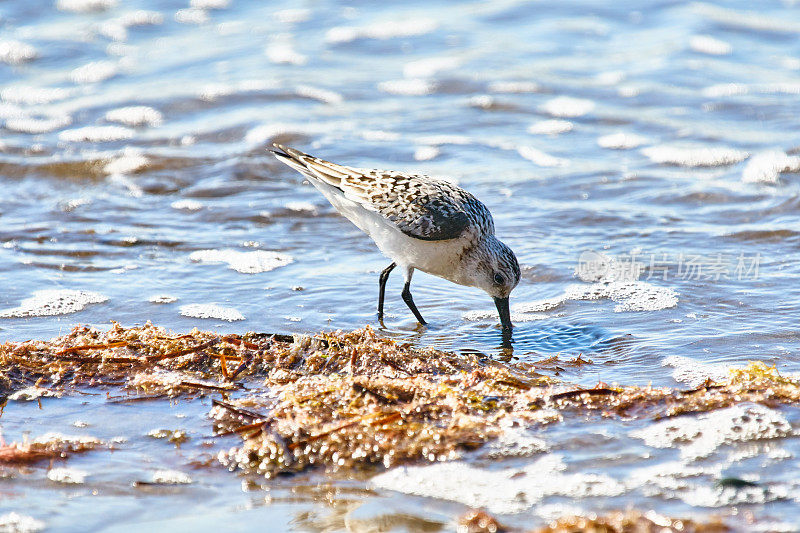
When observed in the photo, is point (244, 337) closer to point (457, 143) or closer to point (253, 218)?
point (253, 218)

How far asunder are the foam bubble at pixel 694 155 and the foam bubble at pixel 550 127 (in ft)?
3.27

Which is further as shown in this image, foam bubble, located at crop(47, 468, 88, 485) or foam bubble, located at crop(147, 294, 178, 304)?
foam bubble, located at crop(147, 294, 178, 304)

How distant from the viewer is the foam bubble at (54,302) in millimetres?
5930

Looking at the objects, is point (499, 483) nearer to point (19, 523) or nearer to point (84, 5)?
point (19, 523)

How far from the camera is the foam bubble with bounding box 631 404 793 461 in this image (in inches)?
147

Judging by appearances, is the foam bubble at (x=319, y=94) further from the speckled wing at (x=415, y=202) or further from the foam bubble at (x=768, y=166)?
the speckled wing at (x=415, y=202)

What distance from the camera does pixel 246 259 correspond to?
284 inches

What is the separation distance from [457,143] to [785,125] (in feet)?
11.5

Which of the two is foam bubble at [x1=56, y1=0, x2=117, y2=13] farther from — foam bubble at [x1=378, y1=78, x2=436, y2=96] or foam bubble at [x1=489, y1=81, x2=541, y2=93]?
foam bubble at [x1=489, y1=81, x2=541, y2=93]

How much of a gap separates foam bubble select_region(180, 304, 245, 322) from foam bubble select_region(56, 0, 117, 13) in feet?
32.6

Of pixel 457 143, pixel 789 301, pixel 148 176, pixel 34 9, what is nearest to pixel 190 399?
pixel 789 301

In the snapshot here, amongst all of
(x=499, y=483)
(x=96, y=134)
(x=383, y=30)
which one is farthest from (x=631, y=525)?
(x=383, y=30)

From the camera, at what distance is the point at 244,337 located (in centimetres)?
504

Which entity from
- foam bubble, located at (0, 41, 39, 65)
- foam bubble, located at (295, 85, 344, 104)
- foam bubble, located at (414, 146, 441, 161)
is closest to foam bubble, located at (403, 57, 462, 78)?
foam bubble, located at (295, 85, 344, 104)
